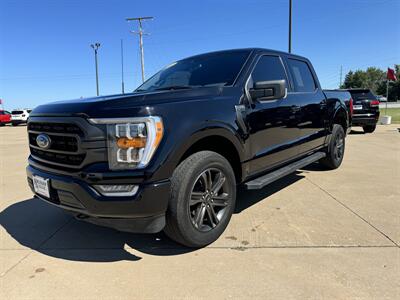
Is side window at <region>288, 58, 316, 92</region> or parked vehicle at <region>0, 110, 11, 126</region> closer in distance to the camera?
side window at <region>288, 58, 316, 92</region>

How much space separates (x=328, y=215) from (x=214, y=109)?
6.53 ft

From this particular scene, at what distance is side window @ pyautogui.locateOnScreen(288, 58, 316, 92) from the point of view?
471 centimetres

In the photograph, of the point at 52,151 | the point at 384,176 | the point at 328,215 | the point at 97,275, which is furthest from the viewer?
the point at 384,176

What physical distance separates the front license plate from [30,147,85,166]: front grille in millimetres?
187

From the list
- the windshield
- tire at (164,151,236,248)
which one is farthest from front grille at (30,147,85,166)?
the windshield

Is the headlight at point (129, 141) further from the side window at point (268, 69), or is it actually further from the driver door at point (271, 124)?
the side window at point (268, 69)

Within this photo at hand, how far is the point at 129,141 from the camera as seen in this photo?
2469 millimetres

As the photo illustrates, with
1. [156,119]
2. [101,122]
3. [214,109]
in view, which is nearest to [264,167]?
[214,109]

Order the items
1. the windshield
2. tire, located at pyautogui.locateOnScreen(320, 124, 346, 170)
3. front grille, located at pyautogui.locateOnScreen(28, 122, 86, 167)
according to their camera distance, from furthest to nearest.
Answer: tire, located at pyautogui.locateOnScreen(320, 124, 346, 170) → the windshield → front grille, located at pyautogui.locateOnScreen(28, 122, 86, 167)

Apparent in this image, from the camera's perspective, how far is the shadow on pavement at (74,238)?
120 inches

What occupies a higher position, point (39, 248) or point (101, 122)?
point (101, 122)

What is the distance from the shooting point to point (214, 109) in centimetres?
305

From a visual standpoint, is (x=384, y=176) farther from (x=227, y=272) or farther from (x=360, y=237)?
(x=227, y=272)

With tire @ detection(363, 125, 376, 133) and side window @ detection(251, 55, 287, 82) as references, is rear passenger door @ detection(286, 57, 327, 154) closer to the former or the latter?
side window @ detection(251, 55, 287, 82)
